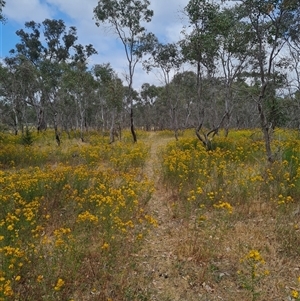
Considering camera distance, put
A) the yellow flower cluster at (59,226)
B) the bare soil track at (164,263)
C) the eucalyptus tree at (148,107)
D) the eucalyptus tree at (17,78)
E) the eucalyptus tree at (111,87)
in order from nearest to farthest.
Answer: the yellow flower cluster at (59,226) → the bare soil track at (164,263) → the eucalyptus tree at (17,78) → the eucalyptus tree at (111,87) → the eucalyptus tree at (148,107)

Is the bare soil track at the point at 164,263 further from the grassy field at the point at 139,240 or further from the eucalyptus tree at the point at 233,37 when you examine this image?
the eucalyptus tree at the point at 233,37

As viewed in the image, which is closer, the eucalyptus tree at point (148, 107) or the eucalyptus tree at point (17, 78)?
the eucalyptus tree at point (17, 78)

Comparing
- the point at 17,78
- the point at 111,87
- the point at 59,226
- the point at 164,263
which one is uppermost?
the point at 17,78

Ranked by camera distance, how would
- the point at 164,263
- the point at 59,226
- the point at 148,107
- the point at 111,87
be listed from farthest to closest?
the point at 148,107 → the point at 111,87 → the point at 59,226 → the point at 164,263

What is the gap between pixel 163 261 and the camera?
12.9 ft

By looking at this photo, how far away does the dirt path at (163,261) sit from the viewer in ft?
10.9

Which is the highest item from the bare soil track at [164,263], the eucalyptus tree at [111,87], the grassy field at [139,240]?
the eucalyptus tree at [111,87]

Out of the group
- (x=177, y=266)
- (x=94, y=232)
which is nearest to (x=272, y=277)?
(x=177, y=266)

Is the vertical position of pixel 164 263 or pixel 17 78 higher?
pixel 17 78

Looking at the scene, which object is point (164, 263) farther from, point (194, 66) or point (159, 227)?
point (194, 66)

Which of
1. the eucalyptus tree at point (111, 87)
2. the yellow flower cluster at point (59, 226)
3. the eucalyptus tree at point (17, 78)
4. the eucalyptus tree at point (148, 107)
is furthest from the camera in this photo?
the eucalyptus tree at point (148, 107)

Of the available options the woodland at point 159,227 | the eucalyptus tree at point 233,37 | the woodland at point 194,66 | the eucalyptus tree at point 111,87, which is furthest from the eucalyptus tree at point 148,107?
the woodland at point 159,227

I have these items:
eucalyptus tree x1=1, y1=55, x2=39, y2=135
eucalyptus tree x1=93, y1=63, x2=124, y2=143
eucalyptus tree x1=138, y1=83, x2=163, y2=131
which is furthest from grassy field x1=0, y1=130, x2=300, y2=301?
eucalyptus tree x1=138, y1=83, x2=163, y2=131

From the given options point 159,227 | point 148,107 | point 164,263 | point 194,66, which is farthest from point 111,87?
point 148,107
